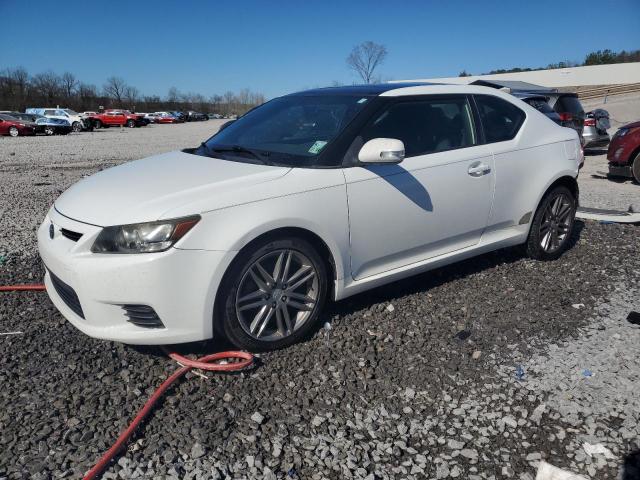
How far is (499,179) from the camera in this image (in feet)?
13.5

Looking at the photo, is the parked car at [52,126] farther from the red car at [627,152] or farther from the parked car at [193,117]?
the parked car at [193,117]

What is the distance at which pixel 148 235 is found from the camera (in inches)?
107

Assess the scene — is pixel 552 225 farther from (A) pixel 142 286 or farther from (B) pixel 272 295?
(A) pixel 142 286

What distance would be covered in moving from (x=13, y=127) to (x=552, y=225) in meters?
30.6

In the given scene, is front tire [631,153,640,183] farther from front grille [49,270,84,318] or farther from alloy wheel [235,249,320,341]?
front grille [49,270,84,318]

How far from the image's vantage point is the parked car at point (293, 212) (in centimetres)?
275

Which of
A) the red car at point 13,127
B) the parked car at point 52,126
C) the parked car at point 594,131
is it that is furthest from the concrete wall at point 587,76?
the parked car at point 594,131

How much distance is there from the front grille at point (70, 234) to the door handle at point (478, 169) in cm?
275

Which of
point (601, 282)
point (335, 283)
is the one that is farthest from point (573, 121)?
point (335, 283)

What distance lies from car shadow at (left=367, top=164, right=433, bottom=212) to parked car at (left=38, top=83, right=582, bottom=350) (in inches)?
0.4

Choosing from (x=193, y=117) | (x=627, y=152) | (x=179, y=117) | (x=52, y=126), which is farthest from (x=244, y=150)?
(x=193, y=117)

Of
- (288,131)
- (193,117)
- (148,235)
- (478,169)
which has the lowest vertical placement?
(148,235)

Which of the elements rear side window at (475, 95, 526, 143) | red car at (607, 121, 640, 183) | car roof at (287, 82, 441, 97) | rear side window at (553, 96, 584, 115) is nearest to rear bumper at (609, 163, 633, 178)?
red car at (607, 121, 640, 183)

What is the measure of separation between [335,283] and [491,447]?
1368 millimetres
